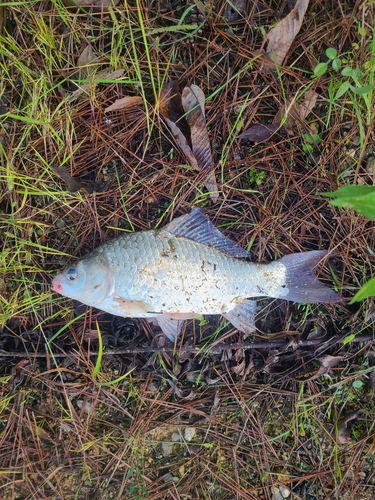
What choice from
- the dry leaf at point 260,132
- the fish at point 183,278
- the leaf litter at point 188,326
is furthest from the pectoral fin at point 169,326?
the dry leaf at point 260,132

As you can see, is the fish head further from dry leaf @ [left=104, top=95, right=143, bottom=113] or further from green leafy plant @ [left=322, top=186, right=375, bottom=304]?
green leafy plant @ [left=322, top=186, right=375, bottom=304]

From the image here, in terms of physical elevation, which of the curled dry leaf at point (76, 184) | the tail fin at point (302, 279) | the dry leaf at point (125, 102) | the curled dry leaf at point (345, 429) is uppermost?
the dry leaf at point (125, 102)

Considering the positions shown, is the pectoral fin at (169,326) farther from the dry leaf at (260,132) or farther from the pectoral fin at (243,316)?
the dry leaf at (260,132)

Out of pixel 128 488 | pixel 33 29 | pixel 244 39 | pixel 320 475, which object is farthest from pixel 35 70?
pixel 320 475

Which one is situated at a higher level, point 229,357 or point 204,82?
point 204,82

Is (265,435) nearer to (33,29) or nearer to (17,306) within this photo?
(17,306)

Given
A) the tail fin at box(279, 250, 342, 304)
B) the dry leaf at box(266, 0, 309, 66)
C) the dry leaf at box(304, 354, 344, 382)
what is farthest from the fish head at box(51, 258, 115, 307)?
the dry leaf at box(266, 0, 309, 66)
